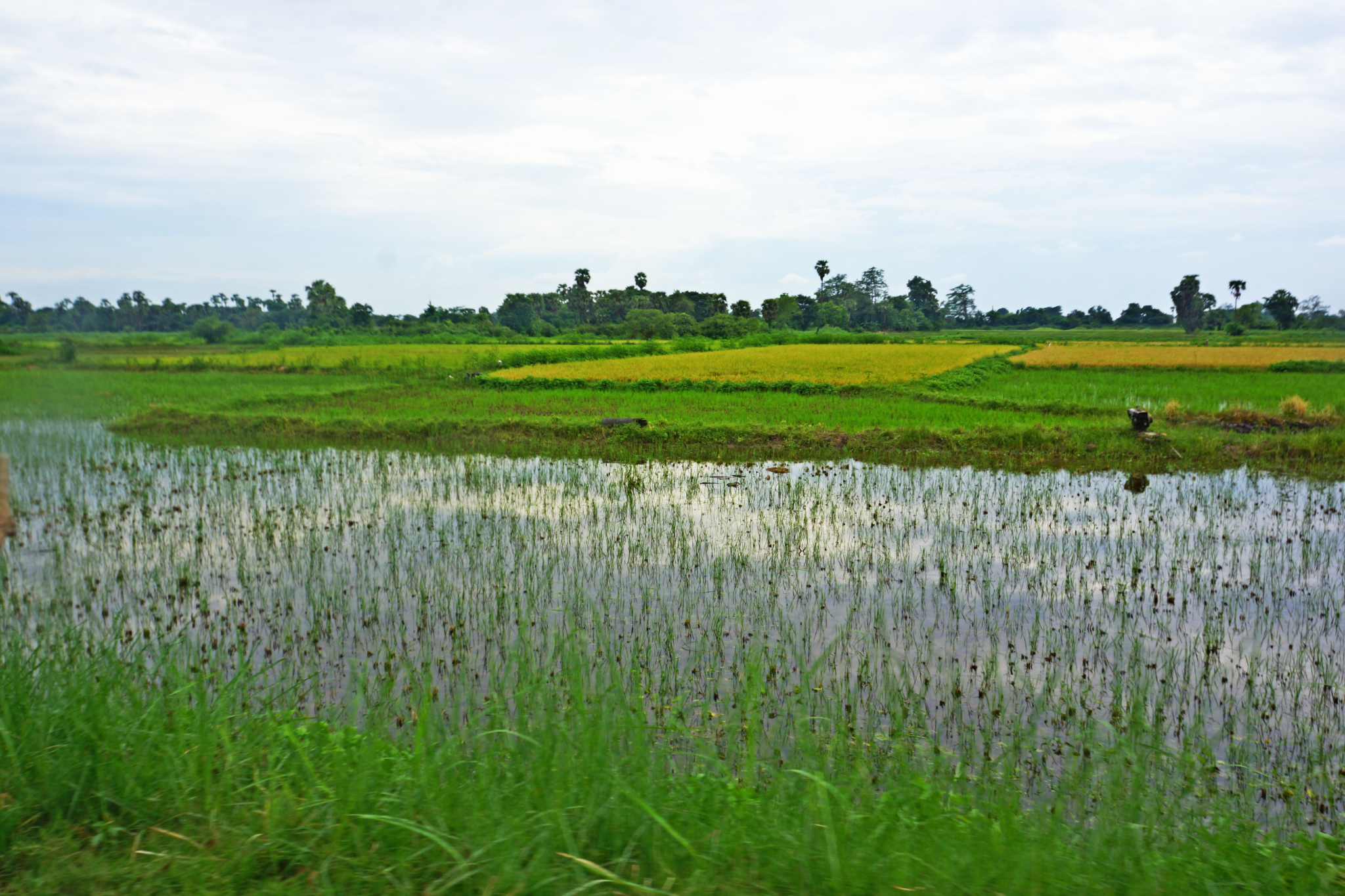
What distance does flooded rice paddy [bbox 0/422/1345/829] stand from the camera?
359 centimetres

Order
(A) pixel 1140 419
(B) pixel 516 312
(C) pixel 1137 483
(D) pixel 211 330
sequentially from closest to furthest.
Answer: (C) pixel 1137 483 < (A) pixel 1140 419 < (D) pixel 211 330 < (B) pixel 516 312

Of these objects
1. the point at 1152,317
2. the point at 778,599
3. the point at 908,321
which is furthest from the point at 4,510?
the point at 1152,317

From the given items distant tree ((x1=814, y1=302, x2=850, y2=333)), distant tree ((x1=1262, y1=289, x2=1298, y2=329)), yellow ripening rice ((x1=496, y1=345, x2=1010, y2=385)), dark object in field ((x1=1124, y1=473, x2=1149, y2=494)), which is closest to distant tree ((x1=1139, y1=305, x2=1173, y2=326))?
distant tree ((x1=814, y1=302, x2=850, y2=333))

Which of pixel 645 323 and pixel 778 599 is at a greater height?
pixel 645 323

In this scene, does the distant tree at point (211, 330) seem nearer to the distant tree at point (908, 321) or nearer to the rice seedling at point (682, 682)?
the rice seedling at point (682, 682)

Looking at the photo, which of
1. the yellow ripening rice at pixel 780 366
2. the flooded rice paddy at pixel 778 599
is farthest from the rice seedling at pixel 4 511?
the yellow ripening rice at pixel 780 366

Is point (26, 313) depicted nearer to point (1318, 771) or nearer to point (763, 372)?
point (763, 372)

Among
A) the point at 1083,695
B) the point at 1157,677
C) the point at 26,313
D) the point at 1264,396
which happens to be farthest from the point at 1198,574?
the point at 26,313

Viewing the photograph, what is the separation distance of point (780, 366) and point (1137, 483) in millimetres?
14962

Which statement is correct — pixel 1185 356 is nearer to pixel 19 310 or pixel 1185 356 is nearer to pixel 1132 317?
pixel 19 310

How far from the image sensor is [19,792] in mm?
2211

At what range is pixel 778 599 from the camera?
5.19 m

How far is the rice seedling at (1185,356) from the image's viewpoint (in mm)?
23031

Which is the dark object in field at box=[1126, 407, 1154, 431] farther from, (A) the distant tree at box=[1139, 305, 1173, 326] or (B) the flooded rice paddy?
(A) the distant tree at box=[1139, 305, 1173, 326]
